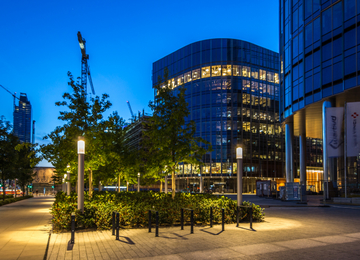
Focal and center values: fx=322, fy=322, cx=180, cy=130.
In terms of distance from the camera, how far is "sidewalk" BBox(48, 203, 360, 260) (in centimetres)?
847

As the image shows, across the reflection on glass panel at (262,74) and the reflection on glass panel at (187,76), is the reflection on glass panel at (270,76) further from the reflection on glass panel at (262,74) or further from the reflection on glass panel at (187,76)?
the reflection on glass panel at (187,76)

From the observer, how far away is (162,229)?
41.7 ft

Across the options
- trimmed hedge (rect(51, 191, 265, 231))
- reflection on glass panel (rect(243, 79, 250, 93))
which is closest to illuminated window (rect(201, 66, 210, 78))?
reflection on glass panel (rect(243, 79, 250, 93))

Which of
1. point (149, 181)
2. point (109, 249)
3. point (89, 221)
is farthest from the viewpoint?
point (149, 181)

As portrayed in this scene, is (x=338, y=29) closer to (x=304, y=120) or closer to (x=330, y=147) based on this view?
(x=330, y=147)

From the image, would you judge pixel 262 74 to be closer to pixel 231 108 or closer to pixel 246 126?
pixel 231 108

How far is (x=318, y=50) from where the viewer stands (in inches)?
1341

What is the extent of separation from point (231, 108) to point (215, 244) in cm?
6433

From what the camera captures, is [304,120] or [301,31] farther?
[304,120]

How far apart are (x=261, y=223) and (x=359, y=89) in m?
21.1

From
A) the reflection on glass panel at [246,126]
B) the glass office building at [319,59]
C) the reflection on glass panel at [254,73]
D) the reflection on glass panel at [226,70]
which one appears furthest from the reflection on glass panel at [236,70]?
the glass office building at [319,59]

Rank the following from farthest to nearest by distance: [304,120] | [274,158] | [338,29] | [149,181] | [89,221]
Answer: [274,158] < [149,181] < [304,120] < [338,29] < [89,221]

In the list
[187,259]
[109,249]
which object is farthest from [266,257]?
[109,249]

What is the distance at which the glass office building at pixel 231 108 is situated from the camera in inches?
2852
